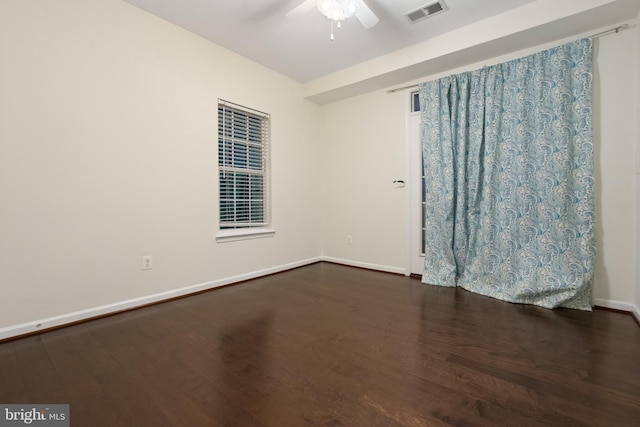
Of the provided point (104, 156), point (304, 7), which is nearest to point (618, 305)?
point (304, 7)

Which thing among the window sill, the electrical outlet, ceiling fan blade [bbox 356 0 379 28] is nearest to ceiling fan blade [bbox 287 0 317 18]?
ceiling fan blade [bbox 356 0 379 28]

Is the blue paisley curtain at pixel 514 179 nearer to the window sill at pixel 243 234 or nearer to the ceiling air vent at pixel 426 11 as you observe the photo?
the ceiling air vent at pixel 426 11

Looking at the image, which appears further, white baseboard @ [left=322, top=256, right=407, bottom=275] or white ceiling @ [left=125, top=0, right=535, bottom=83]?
white baseboard @ [left=322, top=256, right=407, bottom=275]

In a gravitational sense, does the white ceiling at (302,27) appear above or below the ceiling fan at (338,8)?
above

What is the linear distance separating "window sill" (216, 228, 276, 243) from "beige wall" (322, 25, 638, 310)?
1.15 metres

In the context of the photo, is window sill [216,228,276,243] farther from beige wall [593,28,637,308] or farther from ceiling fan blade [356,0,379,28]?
beige wall [593,28,637,308]

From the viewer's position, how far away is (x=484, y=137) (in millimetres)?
2875

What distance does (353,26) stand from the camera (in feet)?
8.87

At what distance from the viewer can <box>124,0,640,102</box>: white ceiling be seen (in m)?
2.31

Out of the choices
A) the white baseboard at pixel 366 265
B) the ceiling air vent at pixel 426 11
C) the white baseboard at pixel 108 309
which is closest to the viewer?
the white baseboard at pixel 108 309

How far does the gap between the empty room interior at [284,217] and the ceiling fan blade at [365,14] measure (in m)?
0.03

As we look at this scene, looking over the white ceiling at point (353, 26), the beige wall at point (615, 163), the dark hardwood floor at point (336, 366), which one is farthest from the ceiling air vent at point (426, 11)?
the dark hardwood floor at point (336, 366)

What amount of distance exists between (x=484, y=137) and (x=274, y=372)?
2913mm

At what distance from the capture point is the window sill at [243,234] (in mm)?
3107
